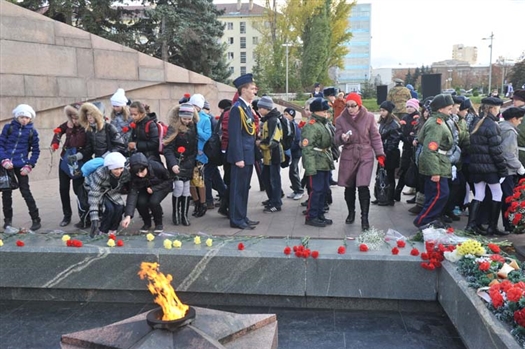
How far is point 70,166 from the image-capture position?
234 inches

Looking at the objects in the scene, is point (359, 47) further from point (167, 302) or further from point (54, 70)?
point (167, 302)

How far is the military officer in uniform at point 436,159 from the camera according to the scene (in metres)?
5.45

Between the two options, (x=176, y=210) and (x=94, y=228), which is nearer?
(x=94, y=228)

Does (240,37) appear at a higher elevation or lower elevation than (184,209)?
higher

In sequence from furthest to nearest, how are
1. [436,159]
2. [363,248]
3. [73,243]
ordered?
[436,159]
[73,243]
[363,248]

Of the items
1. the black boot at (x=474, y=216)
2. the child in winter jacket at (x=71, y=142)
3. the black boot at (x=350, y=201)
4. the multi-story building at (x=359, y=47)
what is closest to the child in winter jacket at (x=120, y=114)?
the child in winter jacket at (x=71, y=142)

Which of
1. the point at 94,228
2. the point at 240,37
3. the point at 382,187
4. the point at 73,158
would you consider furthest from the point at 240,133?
the point at 240,37

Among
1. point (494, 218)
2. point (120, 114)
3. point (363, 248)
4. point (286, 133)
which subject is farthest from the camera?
point (286, 133)

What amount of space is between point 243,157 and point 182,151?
829 mm

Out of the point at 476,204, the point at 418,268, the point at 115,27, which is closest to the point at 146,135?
the point at 418,268

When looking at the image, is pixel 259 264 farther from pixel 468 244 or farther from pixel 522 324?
pixel 522 324

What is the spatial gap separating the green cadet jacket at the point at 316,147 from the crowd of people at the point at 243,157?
0.01 meters

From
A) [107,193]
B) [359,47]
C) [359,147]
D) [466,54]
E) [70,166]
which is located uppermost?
[466,54]

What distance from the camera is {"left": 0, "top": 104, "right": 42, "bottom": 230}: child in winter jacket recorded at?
583 cm
